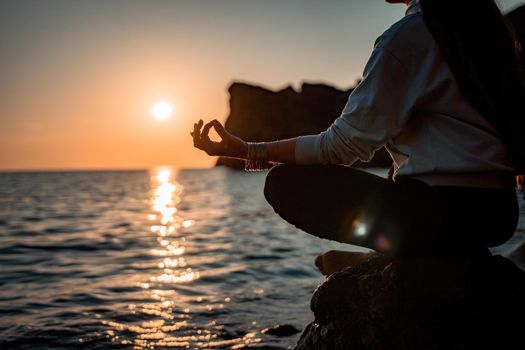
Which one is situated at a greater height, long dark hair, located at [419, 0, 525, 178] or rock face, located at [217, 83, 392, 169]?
rock face, located at [217, 83, 392, 169]

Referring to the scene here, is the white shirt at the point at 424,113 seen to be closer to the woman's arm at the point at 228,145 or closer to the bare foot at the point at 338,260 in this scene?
the woman's arm at the point at 228,145

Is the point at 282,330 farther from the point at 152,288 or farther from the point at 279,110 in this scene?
the point at 279,110

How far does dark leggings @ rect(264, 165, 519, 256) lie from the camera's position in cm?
250

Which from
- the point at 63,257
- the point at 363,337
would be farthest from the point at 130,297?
the point at 363,337

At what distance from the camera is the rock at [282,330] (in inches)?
215

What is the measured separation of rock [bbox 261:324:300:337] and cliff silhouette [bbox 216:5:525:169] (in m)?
146

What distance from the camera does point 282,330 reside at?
5.51m

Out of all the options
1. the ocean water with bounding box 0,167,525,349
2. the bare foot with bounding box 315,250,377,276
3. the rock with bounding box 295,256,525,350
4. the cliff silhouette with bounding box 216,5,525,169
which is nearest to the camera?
the rock with bounding box 295,256,525,350

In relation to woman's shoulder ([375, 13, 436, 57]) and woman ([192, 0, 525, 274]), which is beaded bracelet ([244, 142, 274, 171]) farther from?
woman's shoulder ([375, 13, 436, 57])

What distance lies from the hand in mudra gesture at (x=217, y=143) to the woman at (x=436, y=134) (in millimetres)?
366

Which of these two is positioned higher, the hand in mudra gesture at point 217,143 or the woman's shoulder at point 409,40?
the woman's shoulder at point 409,40

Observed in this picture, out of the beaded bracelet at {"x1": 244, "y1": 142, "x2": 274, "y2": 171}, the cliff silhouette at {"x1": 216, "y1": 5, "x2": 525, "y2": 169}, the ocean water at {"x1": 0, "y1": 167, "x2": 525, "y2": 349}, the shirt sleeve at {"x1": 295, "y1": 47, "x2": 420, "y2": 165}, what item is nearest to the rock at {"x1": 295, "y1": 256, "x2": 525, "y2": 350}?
the shirt sleeve at {"x1": 295, "y1": 47, "x2": 420, "y2": 165}

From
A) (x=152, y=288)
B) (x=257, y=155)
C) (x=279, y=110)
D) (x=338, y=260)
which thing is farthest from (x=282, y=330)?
(x=279, y=110)

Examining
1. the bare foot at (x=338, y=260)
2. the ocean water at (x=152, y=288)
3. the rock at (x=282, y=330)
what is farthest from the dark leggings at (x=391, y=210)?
the rock at (x=282, y=330)
